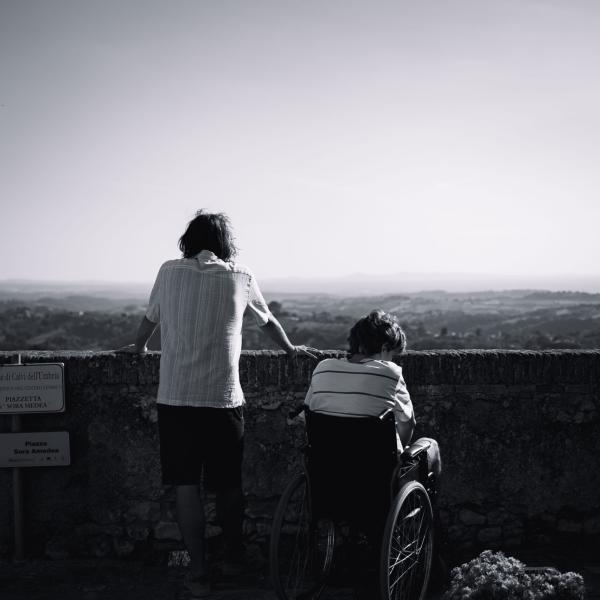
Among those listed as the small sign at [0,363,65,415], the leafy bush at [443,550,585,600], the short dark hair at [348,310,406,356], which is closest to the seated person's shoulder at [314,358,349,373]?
the short dark hair at [348,310,406,356]

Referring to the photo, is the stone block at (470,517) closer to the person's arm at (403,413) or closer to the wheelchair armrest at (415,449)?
the wheelchair armrest at (415,449)

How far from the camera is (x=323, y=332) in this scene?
2481 centimetres

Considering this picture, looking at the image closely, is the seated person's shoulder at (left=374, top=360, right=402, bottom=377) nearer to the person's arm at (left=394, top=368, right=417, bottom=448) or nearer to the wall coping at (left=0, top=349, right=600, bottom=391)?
the person's arm at (left=394, top=368, right=417, bottom=448)

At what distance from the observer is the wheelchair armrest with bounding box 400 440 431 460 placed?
112 inches

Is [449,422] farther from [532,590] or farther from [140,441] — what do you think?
[140,441]

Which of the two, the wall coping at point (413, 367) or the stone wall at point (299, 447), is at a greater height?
the wall coping at point (413, 367)

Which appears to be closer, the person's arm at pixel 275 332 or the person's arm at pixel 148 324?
the person's arm at pixel 148 324

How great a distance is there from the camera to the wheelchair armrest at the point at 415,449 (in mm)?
2838

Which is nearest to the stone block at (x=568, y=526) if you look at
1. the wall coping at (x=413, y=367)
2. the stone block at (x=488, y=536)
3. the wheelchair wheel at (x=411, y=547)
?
the stone block at (x=488, y=536)

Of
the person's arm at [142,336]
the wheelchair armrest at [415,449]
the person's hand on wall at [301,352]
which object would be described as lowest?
the wheelchair armrest at [415,449]

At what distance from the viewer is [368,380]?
113 inches

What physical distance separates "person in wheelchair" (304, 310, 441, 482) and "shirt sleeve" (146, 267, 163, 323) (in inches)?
34.8

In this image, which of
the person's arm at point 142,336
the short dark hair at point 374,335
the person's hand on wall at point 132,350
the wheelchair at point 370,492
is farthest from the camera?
the person's hand on wall at point 132,350

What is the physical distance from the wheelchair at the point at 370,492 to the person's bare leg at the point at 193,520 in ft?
1.48
